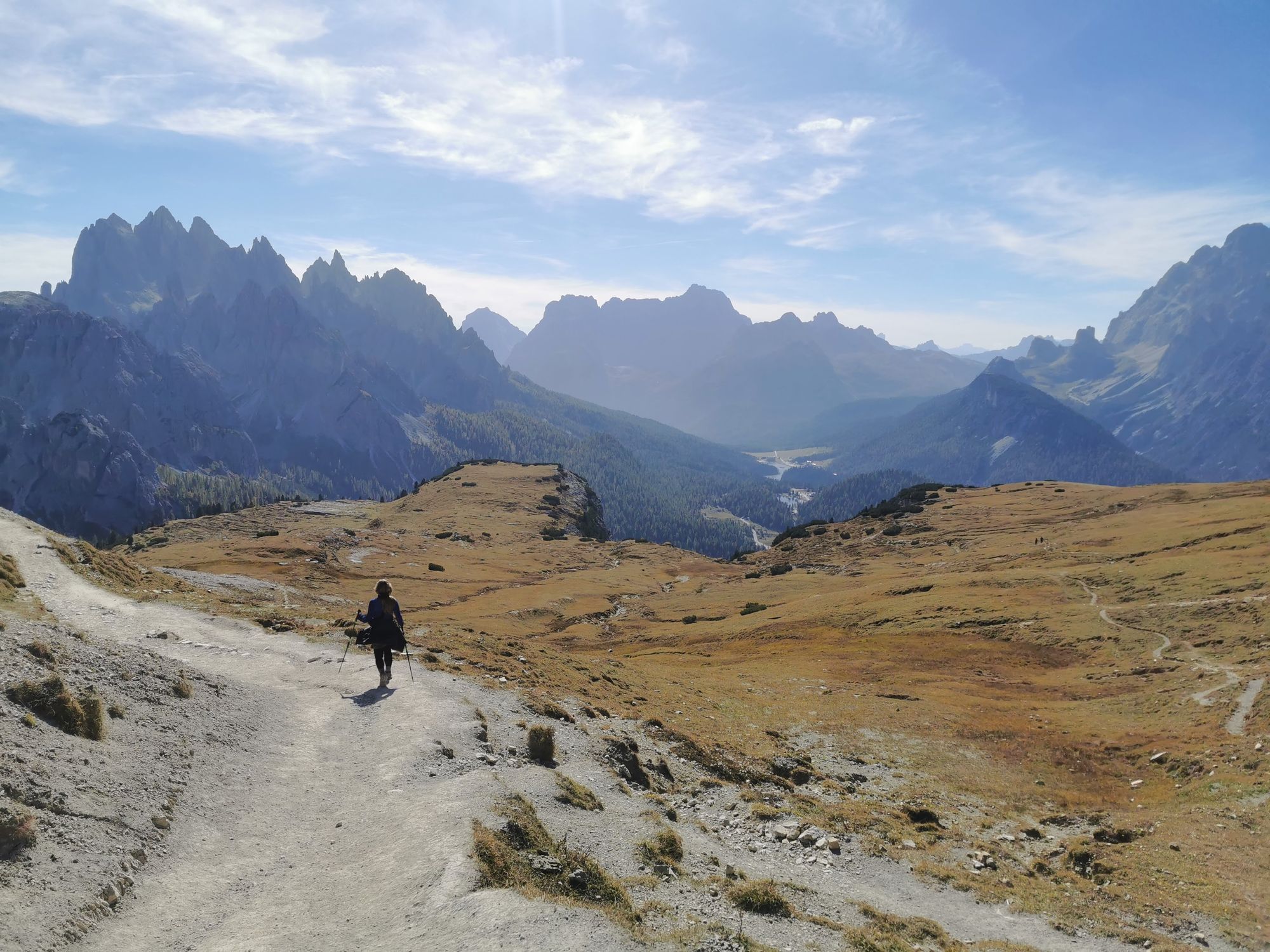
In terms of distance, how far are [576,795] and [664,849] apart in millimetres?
2787

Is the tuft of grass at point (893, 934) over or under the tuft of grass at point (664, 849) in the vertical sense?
under

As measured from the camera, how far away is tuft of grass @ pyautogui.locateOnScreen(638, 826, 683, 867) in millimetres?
13820

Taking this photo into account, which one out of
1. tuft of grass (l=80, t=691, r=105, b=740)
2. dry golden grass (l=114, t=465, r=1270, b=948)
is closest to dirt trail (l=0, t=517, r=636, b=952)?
tuft of grass (l=80, t=691, r=105, b=740)

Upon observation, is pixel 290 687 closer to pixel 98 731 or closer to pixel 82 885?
pixel 98 731

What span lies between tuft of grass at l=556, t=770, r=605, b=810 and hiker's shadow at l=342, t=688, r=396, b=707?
24.5ft

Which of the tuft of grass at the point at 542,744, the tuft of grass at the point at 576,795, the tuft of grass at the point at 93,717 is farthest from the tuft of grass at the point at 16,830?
the tuft of grass at the point at 542,744

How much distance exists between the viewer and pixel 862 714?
108 ft

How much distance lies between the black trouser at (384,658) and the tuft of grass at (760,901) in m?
14.1

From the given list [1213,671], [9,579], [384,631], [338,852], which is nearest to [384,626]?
[384,631]

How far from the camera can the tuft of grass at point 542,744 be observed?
18.8 meters

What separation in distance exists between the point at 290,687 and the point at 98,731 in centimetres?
792

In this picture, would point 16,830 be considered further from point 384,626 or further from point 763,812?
point 763,812

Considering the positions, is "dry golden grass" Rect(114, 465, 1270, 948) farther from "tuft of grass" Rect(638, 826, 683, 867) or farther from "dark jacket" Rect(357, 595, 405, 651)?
"tuft of grass" Rect(638, 826, 683, 867)

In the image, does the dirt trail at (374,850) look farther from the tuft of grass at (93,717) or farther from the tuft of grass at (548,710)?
the tuft of grass at (93,717)
